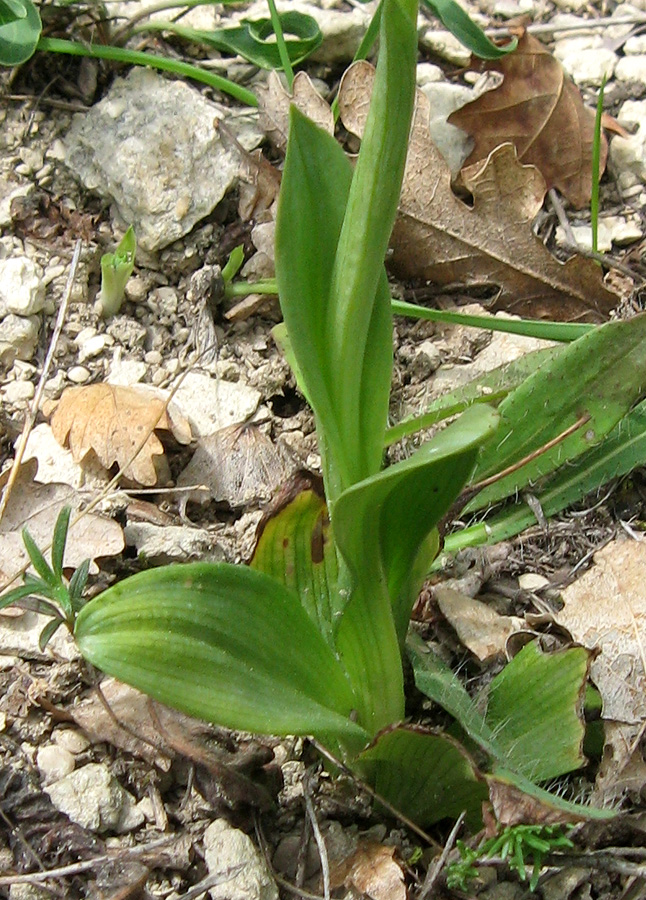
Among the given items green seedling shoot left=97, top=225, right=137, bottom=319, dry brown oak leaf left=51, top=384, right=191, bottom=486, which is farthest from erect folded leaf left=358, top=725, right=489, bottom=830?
green seedling shoot left=97, top=225, right=137, bottom=319

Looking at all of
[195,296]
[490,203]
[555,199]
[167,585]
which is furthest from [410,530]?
[555,199]

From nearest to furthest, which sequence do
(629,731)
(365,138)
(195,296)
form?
(365,138) → (629,731) → (195,296)

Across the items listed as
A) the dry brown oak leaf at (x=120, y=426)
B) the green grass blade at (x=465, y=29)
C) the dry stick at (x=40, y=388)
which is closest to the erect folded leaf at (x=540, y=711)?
the dry brown oak leaf at (x=120, y=426)

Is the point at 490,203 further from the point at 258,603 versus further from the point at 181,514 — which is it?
the point at 258,603

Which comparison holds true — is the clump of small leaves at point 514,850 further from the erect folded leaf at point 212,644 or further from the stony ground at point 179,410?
the erect folded leaf at point 212,644

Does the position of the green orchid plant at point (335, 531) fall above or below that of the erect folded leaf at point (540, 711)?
above

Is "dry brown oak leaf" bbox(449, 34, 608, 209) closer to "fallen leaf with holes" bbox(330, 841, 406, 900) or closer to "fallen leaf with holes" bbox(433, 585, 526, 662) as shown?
"fallen leaf with holes" bbox(433, 585, 526, 662)
